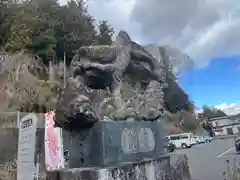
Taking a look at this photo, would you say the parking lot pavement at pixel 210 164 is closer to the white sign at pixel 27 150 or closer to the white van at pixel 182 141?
the white sign at pixel 27 150

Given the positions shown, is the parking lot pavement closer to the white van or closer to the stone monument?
the stone monument

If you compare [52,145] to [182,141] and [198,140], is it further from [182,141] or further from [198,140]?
[198,140]

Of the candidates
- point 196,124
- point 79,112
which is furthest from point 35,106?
point 196,124

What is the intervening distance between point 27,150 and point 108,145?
137 cm

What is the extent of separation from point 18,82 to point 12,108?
231 centimetres

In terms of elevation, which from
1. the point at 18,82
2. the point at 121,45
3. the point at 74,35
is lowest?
the point at 121,45

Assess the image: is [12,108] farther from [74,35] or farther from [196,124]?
[196,124]

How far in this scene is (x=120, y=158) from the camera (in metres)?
4.37

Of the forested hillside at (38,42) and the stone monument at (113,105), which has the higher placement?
the forested hillside at (38,42)

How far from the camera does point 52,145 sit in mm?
7816

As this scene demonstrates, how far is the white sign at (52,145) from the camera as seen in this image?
7520 mm

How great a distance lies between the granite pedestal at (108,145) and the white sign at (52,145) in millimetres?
3077

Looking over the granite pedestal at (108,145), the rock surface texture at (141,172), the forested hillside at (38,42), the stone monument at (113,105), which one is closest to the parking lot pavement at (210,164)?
the rock surface texture at (141,172)

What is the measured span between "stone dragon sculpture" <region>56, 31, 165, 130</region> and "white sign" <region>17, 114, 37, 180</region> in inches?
29.2
